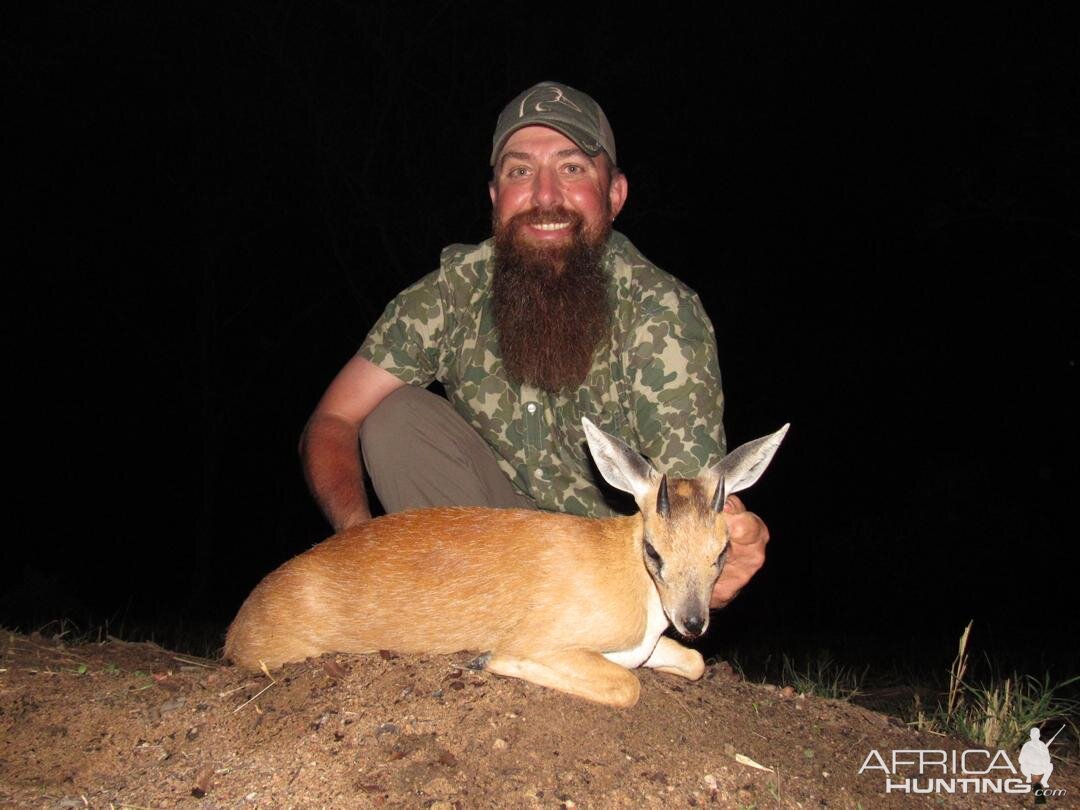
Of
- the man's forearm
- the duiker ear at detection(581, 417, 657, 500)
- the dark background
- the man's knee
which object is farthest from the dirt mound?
the dark background

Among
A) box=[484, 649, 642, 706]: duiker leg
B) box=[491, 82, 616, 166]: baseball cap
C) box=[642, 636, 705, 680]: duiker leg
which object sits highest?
box=[491, 82, 616, 166]: baseball cap

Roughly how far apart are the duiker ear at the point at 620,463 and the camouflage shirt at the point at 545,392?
94 centimetres

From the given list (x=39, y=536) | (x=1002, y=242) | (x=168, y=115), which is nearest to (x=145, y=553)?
(x=39, y=536)

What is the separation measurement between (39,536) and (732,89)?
16833 mm

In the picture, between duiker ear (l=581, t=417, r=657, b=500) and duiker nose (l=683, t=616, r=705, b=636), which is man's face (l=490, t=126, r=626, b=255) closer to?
duiker ear (l=581, t=417, r=657, b=500)

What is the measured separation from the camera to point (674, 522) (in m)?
3.34

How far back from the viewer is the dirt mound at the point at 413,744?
2852 millimetres

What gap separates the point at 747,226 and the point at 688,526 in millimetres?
11827

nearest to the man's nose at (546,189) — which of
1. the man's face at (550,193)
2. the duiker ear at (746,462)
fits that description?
the man's face at (550,193)

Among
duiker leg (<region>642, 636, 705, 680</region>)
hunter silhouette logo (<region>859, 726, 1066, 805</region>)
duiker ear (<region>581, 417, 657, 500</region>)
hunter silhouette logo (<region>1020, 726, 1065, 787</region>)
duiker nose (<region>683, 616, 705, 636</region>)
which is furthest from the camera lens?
duiker leg (<region>642, 636, 705, 680</region>)

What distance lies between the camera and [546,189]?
525cm

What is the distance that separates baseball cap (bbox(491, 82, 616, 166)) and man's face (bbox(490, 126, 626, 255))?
7 centimetres

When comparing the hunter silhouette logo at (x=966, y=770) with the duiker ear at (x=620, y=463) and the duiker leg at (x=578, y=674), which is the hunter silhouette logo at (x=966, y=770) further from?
the duiker ear at (x=620, y=463)

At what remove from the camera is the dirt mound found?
2852mm
